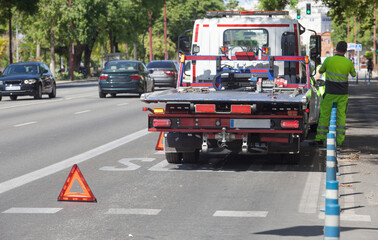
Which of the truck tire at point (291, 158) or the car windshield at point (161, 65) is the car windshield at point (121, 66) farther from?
the truck tire at point (291, 158)

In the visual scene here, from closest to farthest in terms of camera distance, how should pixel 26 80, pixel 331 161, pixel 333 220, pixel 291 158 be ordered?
pixel 333 220, pixel 331 161, pixel 291 158, pixel 26 80

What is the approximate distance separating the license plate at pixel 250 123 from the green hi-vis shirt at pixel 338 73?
365 cm

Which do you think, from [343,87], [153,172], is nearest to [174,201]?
[153,172]

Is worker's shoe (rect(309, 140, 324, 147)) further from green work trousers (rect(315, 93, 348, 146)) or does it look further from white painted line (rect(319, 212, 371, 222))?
white painted line (rect(319, 212, 371, 222))

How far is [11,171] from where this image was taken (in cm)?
1124

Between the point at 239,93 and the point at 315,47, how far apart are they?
2.69m

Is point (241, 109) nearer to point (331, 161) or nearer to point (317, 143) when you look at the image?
point (331, 161)

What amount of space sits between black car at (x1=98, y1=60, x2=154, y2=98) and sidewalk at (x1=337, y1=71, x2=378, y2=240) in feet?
44.5

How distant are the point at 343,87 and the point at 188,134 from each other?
4.00 metres

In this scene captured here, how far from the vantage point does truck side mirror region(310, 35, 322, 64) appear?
13997 millimetres

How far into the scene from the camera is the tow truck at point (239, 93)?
35.9 feet

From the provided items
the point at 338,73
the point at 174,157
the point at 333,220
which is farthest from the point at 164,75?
the point at 333,220

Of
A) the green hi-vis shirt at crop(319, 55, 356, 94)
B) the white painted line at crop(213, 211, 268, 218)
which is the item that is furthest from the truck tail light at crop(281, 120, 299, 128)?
the green hi-vis shirt at crop(319, 55, 356, 94)

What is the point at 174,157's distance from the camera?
1195 cm
